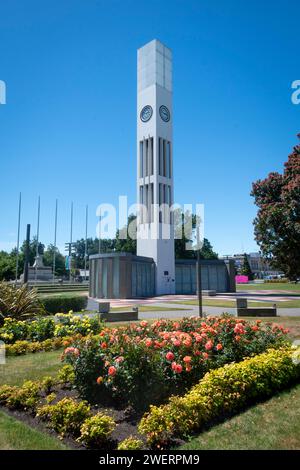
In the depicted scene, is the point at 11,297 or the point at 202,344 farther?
the point at 11,297

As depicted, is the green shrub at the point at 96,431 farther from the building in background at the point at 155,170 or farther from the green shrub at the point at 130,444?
the building in background at the point at 155,170

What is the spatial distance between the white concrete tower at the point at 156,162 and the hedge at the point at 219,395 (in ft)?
107

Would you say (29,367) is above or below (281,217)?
below

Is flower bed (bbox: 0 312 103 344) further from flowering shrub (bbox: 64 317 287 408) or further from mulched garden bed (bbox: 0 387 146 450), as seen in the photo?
mulched garden bed (bbox: 0 387 146 450)

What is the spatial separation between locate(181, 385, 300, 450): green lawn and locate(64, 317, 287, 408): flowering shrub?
1.09 metres

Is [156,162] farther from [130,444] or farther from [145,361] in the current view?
[130,444]

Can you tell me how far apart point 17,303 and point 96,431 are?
9.68 m

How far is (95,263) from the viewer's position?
118 feet

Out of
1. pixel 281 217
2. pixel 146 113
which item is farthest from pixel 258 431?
pixel 146 113

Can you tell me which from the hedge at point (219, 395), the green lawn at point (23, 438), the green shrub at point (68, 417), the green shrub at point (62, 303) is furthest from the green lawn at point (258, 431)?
the green shrub at point (62, 303)

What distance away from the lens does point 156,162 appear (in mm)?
39844

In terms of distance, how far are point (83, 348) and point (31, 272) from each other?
63863 millimetres
